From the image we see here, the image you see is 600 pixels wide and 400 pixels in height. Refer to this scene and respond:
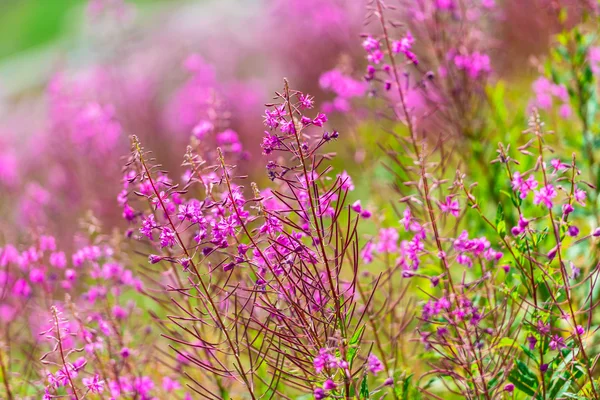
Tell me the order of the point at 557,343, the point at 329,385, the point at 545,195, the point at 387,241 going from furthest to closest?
the point at 387,241 < the point at 557,343 < the point at 545,195 < the point at 329,385

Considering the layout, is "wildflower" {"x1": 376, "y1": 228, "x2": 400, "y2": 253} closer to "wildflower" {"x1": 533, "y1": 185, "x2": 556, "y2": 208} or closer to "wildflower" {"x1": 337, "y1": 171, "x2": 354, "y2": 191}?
"wildflower" {"x1": 337, "y1": 171, "x2": 354, "y2": 191}

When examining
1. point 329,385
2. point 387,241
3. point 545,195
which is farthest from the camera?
point 387,241

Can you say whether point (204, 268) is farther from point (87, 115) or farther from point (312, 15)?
point (312, 15)

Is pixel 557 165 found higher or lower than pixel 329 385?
higher

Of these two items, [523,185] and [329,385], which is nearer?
[329,385]

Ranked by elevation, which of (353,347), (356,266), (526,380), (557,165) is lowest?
(526,380)

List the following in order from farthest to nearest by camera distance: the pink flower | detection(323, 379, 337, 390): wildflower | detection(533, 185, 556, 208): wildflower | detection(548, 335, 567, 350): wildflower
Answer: the pink flower, detection(548, 335, 567, 350): wildflower, detection(533, 185, 556, 208): wildflower, detection(323, 379, 337, 390): wildflower

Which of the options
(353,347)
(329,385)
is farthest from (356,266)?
(329,385)

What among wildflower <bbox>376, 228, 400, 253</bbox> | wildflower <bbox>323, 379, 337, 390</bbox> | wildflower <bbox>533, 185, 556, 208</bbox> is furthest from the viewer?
wildflower <bbox>376, 228, 400, 253</bbox>

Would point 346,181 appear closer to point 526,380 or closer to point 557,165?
point 557,165

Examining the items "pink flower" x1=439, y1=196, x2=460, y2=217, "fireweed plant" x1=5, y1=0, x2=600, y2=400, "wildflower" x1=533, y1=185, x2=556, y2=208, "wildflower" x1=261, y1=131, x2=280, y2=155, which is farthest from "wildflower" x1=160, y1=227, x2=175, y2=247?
"wildflower" x1=533, y1=185, x2=556, y2=208

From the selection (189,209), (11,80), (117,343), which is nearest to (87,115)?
(117,343)

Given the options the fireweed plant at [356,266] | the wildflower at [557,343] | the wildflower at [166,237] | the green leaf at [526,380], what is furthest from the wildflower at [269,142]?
the green leaf at [526,380]

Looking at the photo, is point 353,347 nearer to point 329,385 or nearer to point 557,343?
point 329,385
